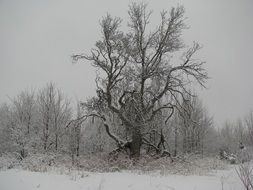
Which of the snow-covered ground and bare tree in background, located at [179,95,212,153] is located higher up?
bare tree in background, located at [179,95,212,153]

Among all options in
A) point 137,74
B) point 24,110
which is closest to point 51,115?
point 24,110

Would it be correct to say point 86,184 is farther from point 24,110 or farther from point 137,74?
point 24,110

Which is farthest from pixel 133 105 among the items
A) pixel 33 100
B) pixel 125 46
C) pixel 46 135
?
pixel 33 100

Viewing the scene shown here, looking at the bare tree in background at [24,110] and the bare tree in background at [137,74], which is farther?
the bare tree in background at [24,110]

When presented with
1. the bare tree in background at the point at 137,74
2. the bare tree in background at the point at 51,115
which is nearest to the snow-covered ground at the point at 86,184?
the bare tree in background at the point at 137,74

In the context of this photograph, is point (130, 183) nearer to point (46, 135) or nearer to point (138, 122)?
point (138, 122)

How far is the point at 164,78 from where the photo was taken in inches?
762

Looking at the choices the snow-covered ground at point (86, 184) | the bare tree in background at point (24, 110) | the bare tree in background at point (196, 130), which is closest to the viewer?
the snow-covered ground at point (86, 184)

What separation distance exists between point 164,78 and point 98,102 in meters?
5.17

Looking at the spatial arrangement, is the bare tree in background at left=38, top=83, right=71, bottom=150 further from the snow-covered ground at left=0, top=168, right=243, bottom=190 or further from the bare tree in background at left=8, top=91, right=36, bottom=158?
the snow-covered ground at left=0, top=168, right=243, bottom=190

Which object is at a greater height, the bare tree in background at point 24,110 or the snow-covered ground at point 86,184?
the bare tree in background at point 24,110

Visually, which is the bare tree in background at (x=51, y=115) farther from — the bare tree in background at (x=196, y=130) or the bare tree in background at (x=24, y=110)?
the bare tree in background at (x=196, y=130)

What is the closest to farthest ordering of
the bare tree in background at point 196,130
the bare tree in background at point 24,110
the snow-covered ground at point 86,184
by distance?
the snow-covered ground at point 86,184
the bare tree in background at point 24,110
the bare tree in background at point 196,130

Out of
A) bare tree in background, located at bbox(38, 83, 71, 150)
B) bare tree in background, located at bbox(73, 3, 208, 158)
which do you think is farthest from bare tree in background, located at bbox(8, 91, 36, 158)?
bare tree in background, located at bbox(73, 3, 208, 158)
